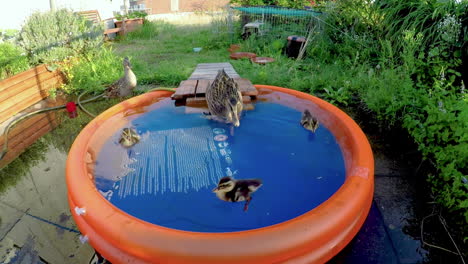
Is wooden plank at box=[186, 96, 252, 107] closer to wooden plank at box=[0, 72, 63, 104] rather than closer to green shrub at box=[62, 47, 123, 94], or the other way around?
green shrub at box=[62, 47, 123, 94]

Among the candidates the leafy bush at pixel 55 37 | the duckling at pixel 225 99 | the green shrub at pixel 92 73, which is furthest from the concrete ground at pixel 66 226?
the leafy bush at pixel 55 37

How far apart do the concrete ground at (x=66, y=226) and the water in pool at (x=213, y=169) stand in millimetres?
451

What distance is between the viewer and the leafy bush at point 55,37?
5816mm

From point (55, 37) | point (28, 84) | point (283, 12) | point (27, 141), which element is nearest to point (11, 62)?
point (28, 84)

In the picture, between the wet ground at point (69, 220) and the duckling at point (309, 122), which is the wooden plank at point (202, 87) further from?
the wet ground at point (69, 220)

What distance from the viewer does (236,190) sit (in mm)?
2480

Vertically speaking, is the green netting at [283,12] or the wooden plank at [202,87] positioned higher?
the green netting at [283,12]

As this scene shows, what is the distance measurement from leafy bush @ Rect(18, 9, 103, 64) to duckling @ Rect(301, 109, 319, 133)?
18.2 feet

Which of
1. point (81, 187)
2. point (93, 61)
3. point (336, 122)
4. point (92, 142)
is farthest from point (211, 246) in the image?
point (93, 61)

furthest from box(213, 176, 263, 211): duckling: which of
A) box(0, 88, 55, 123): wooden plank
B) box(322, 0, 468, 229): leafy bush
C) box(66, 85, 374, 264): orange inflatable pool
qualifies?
box(0, 88, 55, 123): wooden plank

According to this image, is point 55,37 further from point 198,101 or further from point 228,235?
point 228,235

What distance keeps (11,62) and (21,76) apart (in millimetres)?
830

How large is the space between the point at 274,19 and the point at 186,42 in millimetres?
3595

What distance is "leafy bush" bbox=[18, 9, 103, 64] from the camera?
5.82 metres
